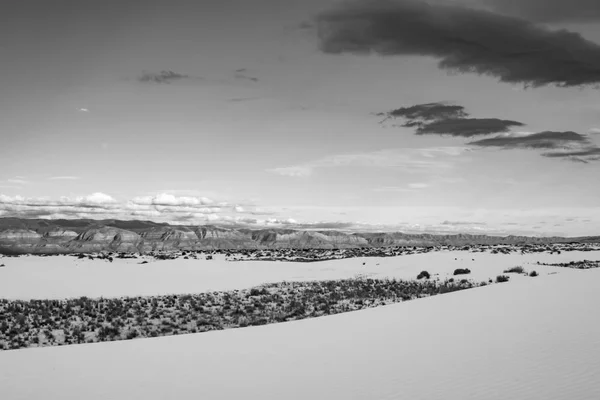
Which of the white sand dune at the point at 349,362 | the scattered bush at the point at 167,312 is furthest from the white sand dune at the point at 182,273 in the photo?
the white sand dune at the point at 349,362

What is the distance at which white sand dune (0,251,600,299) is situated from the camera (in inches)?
1159

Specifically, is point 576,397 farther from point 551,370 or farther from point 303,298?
point 303,298

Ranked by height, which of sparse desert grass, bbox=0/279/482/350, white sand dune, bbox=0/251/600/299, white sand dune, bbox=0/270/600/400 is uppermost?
white sand dune, bbox=0/270/600/400

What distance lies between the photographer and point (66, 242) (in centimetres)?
18400

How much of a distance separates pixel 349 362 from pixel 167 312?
12345 mm

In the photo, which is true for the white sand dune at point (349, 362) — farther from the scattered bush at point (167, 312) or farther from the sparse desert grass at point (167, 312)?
the sparse desert grass at point (167, 312)

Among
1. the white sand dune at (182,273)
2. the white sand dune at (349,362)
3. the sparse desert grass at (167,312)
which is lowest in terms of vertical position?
the white sand dune at (182,273)

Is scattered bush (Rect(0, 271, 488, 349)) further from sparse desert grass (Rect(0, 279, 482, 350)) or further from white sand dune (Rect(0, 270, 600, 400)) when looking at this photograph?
white sand dune (Rect(0, 270, 600, 400))

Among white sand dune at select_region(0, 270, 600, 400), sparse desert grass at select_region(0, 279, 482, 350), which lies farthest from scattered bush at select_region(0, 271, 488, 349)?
white sand dune at select_region(0, 270, 600, 400)

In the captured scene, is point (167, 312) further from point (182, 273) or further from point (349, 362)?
point (182, 273)

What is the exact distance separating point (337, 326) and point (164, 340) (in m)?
5.07

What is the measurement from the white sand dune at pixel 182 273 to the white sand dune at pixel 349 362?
17157 mm

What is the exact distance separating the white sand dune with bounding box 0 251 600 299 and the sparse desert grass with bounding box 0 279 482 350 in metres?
5.60

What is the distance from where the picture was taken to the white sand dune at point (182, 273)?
96.6ft
